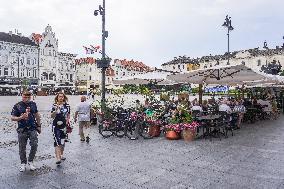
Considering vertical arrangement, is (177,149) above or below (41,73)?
below

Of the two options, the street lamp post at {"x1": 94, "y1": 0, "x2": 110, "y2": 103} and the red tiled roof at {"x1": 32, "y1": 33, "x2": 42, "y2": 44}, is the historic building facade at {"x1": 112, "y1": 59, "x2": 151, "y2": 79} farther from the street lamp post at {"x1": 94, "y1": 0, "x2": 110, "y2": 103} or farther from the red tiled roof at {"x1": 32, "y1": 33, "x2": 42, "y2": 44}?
the street lamp post at {"x1": 94, "y1": 0, "x2": 110, "y2": 103}

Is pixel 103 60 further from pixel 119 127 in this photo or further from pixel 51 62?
pixel 51 62

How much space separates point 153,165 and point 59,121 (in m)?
2.50

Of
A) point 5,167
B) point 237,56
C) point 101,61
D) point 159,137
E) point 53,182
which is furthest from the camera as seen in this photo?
point 237,56

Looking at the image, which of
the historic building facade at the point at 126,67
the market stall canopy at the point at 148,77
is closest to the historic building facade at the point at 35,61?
the historic building facade at the point at 126,67

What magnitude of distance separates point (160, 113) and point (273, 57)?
82.0m

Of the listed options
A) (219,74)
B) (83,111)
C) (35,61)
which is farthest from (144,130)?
(35,61)

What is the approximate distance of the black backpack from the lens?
7.82 meters

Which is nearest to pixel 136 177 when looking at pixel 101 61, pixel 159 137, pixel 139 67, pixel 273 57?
pixel 159 137

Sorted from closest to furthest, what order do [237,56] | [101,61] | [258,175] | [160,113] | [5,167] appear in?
[258,175] → [5,167] → [160,113] → [101,61] → [237,56]

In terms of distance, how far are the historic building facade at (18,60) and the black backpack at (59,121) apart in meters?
71.6

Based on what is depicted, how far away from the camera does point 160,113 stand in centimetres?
1320

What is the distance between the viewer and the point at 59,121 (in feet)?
25.7

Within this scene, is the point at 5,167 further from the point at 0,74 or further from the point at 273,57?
the point at 273,57
